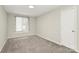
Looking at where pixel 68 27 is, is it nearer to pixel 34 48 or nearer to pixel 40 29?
pixel 34 48

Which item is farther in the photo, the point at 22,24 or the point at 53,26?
the point at 22,24

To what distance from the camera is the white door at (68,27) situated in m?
2.62

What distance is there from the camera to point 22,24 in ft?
20.0

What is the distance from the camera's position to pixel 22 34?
603 centimetres

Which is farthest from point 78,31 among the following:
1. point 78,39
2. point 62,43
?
point 62,43

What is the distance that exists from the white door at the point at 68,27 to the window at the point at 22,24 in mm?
3848

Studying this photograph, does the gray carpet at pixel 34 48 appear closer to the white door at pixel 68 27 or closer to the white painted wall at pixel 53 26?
the white door at pixel 68 27

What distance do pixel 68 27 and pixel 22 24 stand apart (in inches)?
166

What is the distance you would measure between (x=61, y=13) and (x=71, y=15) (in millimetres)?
627

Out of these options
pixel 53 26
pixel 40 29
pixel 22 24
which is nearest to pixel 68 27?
pixel 53 26

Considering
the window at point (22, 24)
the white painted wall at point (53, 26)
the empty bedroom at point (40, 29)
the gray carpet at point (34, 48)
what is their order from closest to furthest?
the gray carpet at point (34, 48) < the empty bedroom at point (40, 29) < the white painted wall at point (53, 26) < the window at point (22, 24)

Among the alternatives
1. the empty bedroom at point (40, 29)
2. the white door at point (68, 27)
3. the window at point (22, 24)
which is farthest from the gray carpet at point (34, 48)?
the window at point (22, 24)

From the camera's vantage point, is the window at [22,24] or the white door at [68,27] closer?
the white door at [68,27]
